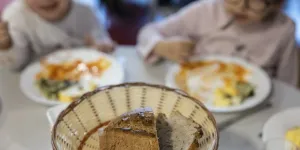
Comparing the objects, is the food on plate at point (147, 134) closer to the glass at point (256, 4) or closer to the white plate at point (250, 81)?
the white plate at point (250, 81)

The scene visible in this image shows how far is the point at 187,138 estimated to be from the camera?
0.75 meters

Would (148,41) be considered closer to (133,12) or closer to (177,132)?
(177,132)

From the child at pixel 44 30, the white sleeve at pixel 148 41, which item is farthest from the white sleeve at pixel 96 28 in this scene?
the white sleeve at pixel 148 41

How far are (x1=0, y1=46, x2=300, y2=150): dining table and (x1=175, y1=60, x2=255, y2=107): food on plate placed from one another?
0.05m

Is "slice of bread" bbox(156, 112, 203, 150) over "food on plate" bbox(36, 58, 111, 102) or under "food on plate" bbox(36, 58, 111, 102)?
over

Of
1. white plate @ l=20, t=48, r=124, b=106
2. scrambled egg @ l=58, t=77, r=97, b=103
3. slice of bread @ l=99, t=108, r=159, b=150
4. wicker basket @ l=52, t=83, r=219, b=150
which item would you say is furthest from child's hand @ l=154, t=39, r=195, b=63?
slice of bread @ l=99, t=108, r=159, b=150

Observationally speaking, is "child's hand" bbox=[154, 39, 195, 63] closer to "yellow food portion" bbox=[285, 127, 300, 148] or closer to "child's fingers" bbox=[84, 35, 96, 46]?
"child's fingers" bbox=[84, 35, 96, 46]

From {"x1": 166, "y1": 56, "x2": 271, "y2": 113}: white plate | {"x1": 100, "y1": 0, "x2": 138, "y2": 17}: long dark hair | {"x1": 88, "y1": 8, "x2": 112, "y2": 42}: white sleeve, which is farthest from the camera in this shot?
{"x1": 100, "y1": 0, "x2": 138, "y2": 17}: long dark hair

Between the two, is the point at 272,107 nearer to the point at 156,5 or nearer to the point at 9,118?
the point at 9,118

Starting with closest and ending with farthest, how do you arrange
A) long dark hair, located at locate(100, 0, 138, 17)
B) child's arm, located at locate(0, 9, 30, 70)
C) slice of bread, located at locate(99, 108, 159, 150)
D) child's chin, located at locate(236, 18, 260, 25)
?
1. slice of bread, located at locate(99, 108, 159, 150)
2. child's arm, located at locate(0, 9, 30, 70)
3. child's chin, located at locate(236, 18, 260, 25)
4. long dark hair, located at locate(100, 0, 138, 17)

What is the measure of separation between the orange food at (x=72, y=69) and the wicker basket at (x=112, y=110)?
0.29 meters

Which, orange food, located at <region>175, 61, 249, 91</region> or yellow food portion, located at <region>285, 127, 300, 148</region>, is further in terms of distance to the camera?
orange food, located at <region>175, 61, 249, 91</region>

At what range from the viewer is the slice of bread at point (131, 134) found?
703 millimetres

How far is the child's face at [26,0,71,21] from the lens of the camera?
3.92 feet
